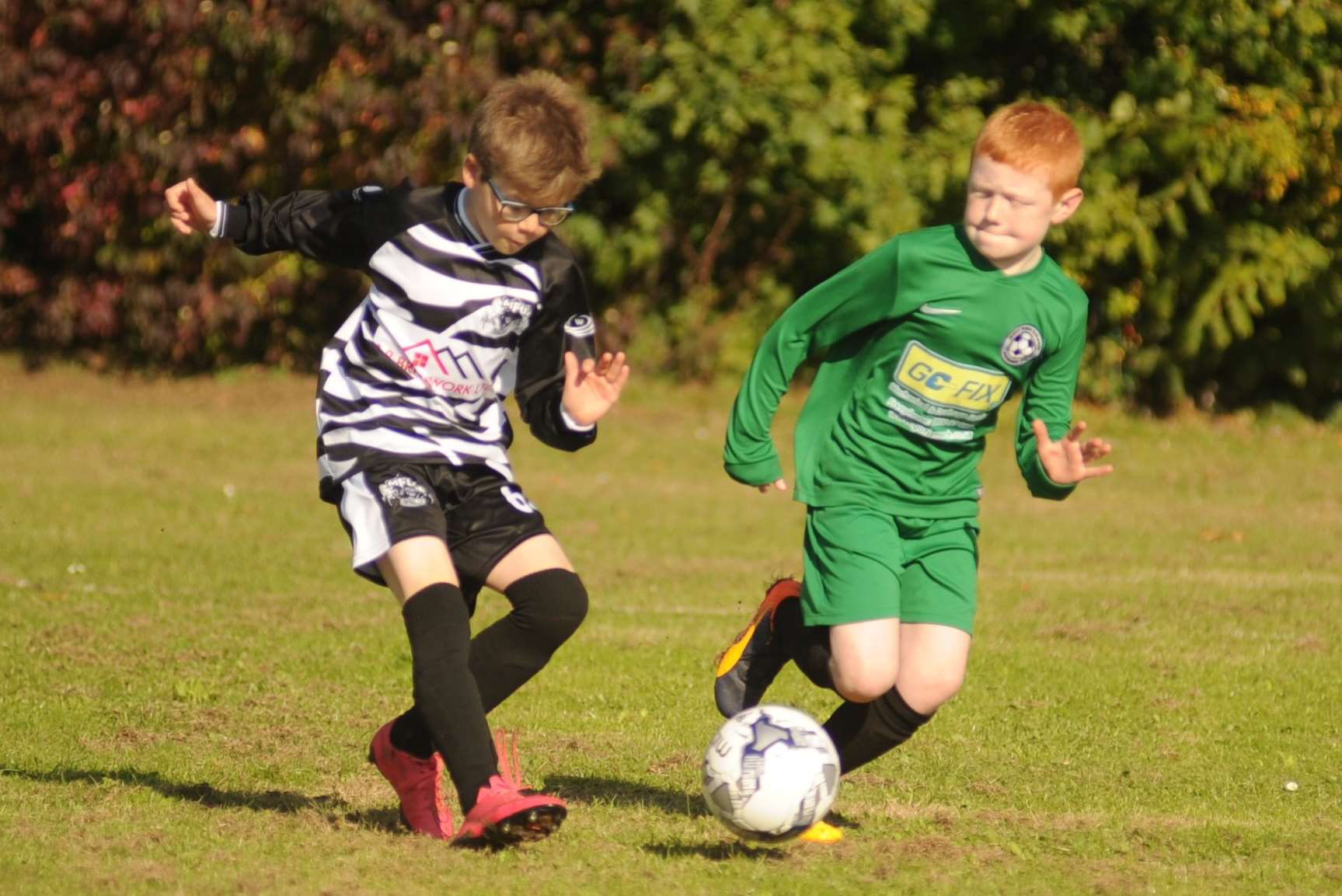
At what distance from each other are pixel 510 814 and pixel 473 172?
1.54 m

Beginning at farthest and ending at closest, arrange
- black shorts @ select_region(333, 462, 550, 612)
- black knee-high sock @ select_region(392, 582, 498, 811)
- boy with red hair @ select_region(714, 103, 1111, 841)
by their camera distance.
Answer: boy with red hair @ select_region(714, 103, 1111, 841)
black shorts @ select_region(333, 462, 550, 612)
black knee-high sock @ select_region(392, 582, 498, 811)

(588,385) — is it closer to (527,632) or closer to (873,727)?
(527,632)

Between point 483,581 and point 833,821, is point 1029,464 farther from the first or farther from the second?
point 483,581

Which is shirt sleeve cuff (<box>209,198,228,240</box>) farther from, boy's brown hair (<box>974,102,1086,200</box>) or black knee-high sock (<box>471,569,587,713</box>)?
boy's brown hair (<box>974,102,1086,200</box>)

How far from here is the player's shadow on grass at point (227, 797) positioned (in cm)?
487

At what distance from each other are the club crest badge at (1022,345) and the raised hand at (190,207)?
6.77 feet

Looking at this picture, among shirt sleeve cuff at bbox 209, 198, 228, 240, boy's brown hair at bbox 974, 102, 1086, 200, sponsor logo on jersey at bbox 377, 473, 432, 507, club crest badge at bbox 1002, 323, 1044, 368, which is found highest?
boy's brown hair at bbox 974, 102, 1086, 200

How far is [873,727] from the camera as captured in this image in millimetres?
4742

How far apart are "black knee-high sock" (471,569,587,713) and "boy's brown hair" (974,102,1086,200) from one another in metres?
1.50

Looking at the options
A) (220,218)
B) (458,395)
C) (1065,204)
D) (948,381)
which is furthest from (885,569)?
(220,218)

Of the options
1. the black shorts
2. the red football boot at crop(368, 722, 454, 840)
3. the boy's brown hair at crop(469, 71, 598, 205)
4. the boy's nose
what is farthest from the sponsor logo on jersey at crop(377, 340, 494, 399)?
the red football boot at crop(368, 722, 454, 840)

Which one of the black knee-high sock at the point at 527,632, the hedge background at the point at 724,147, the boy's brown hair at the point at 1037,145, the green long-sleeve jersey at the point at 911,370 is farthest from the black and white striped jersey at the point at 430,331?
the hedge background at the point at 724,147

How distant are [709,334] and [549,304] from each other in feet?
34.3

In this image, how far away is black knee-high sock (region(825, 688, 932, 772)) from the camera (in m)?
4.71
